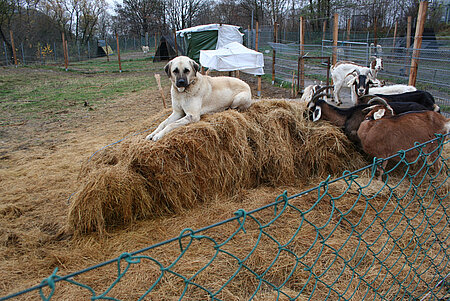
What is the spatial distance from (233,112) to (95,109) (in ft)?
22.0

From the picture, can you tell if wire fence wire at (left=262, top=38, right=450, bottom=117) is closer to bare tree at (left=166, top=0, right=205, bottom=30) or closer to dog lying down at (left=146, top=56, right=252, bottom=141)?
dog lying down at (left=146, top=56, right=252, bottom=141)

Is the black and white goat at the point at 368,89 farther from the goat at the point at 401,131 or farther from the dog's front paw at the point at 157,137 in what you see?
the dog's front paw at the point at 157,137

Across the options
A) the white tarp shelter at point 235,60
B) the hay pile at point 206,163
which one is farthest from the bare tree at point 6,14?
the hay pile at point 206,163

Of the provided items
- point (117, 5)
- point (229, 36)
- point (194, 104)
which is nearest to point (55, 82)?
point (229, 36)

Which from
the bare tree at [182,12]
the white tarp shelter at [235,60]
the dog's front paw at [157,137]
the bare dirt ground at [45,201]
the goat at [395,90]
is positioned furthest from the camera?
the bare tree at [182,12]

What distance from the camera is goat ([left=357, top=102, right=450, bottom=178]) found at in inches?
174

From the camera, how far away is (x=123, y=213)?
3.74 metres

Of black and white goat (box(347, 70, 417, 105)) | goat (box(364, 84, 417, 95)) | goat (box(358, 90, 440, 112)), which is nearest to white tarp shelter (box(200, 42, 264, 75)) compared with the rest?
black and white goat (box(347, 70, 417, 105))

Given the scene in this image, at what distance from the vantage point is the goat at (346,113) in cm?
517

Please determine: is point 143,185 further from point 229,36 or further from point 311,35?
point 311,35

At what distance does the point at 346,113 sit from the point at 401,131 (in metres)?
1.06

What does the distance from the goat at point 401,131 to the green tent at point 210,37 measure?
13479mm

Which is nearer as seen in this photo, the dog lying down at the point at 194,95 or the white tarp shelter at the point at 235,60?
the dog lying down at the point at 194,95

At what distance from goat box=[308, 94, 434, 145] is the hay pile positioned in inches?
7.0
